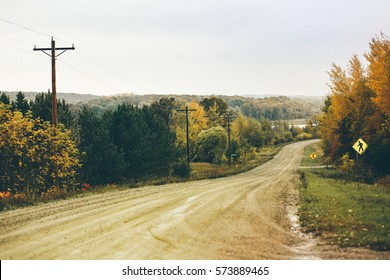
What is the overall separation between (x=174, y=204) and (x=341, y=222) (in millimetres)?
7348

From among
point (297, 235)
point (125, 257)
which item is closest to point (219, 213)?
point (297, 235)

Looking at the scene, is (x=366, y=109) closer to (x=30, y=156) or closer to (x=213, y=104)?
(x=30, y=156)

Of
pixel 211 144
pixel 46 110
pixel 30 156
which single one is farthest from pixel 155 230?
pixel 211 144

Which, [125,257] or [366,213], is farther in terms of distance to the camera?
[366,213]

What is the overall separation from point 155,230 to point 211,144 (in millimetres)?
62935

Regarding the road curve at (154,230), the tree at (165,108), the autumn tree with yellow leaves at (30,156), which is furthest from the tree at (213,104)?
the road curve at (154,230)

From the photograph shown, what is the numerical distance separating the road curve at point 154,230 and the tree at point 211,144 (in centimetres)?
5527

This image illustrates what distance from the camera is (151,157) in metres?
48.2

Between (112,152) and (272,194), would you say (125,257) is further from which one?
(112,152)

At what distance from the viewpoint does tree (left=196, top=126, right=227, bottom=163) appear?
73.6 metres

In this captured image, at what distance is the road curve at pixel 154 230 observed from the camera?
9664 mm

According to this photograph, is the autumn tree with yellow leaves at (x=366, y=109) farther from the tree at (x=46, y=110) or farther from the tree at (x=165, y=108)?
the tree at (x=165, y=108)

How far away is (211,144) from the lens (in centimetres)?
7475

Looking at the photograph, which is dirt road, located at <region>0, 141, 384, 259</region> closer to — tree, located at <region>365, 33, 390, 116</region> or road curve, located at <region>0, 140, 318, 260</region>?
road curve, located at <region>0, 140, 318, 260</region>
